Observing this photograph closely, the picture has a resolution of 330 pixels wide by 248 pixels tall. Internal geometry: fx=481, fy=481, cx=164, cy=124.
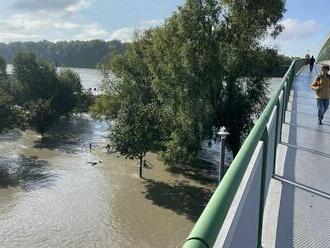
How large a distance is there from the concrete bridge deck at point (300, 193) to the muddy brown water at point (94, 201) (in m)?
17.3

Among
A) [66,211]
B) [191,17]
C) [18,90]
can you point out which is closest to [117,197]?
[66,211]

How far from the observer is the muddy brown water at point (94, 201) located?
85.7 feet

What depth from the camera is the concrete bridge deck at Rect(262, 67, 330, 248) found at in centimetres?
451

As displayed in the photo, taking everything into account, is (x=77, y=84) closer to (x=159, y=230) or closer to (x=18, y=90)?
(x=18, y=90)

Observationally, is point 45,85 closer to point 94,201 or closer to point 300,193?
point 94,201

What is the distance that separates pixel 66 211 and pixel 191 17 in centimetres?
1460

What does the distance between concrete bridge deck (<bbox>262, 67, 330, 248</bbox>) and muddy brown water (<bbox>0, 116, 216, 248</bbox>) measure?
17262mm

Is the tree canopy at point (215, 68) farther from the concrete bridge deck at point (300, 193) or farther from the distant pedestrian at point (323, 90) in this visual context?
the concrete bridge deck at point (300, 193)

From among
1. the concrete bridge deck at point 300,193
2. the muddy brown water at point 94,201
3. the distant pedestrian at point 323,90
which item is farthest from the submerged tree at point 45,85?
the concrete bridge deck at point 300,193

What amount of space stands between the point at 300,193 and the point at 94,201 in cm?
2778

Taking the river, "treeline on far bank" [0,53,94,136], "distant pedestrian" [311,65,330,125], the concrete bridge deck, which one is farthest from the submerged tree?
the concrete bridge deck

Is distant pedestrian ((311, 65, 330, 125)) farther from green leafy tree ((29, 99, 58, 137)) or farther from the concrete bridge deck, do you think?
green leafy tree ((29, 99, 58, 137))

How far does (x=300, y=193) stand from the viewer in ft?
19.1

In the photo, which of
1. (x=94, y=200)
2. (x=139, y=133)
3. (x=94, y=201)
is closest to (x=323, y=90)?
(x=94, y=201)
